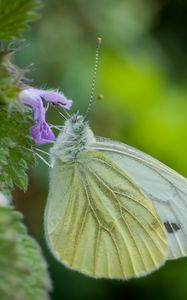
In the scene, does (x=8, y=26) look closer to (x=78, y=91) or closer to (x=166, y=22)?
(x=78, y=91)

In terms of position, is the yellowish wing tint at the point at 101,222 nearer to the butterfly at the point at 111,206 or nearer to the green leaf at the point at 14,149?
the butterfly at the point at 111,206

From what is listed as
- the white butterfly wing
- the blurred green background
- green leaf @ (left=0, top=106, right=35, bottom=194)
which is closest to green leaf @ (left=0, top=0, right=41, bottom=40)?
green leaf @ (left=0, top=106, right=35, bottom=194)

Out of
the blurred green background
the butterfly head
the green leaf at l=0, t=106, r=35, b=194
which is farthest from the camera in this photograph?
the blurred green background

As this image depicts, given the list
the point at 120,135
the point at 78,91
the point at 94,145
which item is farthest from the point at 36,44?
the point at 94,145

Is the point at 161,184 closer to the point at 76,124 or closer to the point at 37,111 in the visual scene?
the point at 76,124

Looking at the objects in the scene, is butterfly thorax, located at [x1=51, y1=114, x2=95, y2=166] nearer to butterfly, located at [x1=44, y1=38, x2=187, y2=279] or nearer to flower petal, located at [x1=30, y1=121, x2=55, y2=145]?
butterfly, located at [x1=44, y1=38, x2=187, y2=279]

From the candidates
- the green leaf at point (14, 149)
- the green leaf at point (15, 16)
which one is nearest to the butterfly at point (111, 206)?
the green leaf at point (14, 149)

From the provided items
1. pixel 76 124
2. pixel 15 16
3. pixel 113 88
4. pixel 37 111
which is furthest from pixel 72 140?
pixel 113 88
